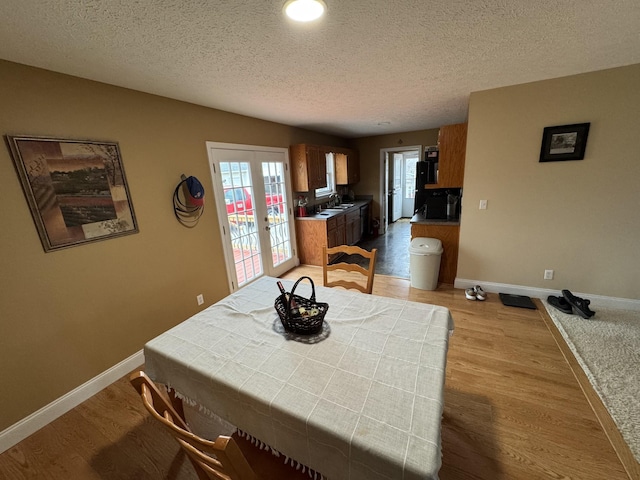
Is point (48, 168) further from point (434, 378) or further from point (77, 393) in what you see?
point (434, 378)

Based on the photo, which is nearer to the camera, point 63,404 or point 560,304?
point 63,404

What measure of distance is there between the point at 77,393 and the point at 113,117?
6.80 ft

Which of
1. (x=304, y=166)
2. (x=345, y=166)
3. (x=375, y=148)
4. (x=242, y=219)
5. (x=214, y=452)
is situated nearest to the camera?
(x=214, y=452)

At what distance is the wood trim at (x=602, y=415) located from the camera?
1.26 m

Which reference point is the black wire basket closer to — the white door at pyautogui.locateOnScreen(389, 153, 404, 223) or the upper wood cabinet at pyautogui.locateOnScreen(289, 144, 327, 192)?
the upper wood cabinet at pyautogui.locateOnScreen(289, 144, 327, 192)

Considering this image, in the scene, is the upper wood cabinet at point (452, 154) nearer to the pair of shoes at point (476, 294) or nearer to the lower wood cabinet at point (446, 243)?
the lower wood cabinet at point (446, 243)

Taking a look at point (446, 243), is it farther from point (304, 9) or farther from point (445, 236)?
point (304, 9)

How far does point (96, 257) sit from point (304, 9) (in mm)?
2136

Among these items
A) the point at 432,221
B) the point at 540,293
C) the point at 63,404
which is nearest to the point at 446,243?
the point at 432,221

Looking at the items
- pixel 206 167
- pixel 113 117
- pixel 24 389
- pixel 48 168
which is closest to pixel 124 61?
pixel 113 117

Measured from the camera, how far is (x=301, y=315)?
4.12 ft

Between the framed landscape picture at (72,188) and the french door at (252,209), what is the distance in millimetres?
949

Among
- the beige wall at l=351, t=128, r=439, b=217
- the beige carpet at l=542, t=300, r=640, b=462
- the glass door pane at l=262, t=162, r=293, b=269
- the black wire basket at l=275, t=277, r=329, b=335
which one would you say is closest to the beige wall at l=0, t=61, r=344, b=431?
the glass door pane at l=262, t=162, r=293, b=269

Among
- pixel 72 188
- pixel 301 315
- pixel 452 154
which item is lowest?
pixel 301 315
